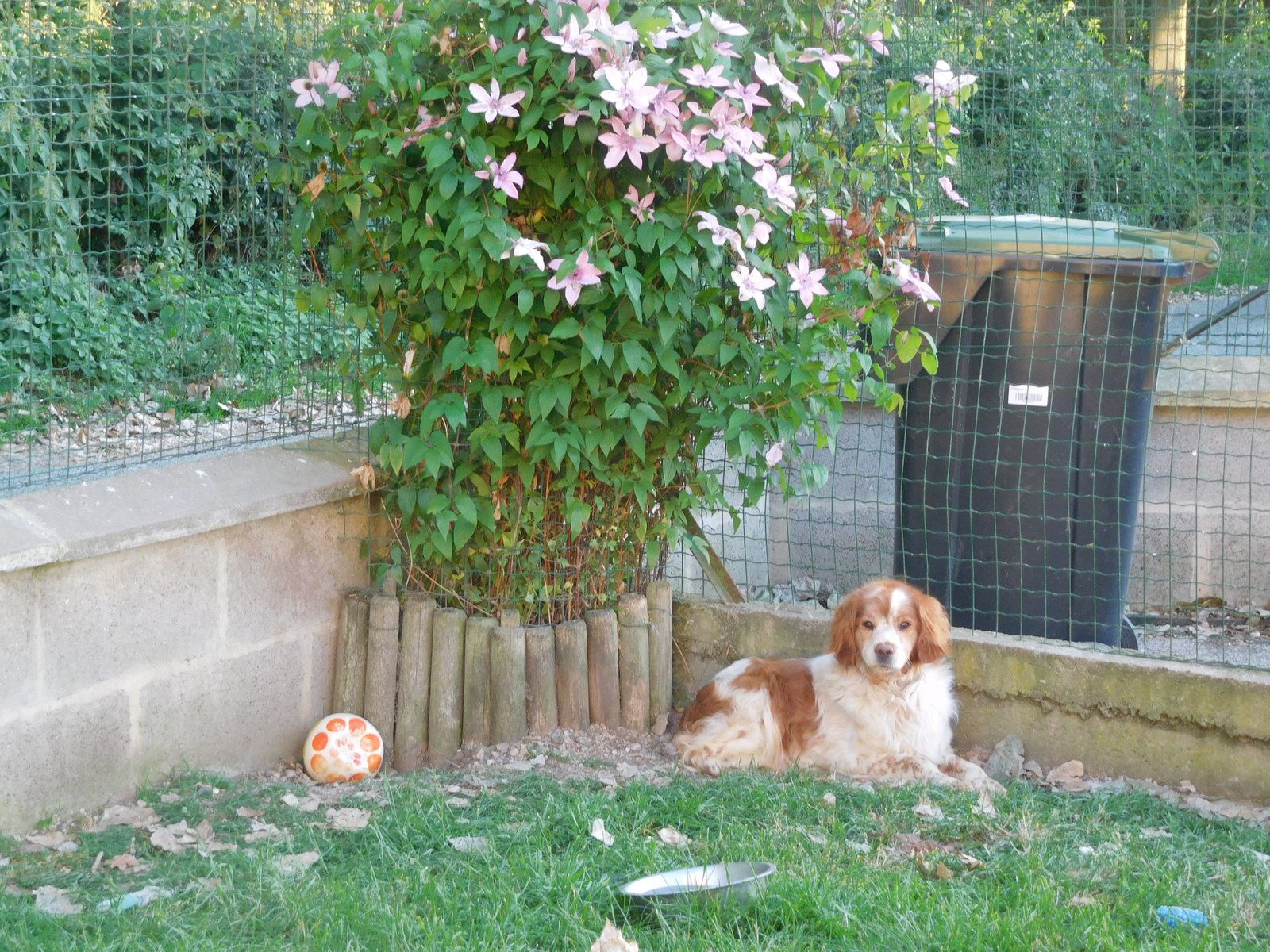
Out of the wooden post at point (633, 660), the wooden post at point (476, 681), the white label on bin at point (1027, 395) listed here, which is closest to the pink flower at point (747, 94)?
the white label on bin at point (1027, 395)

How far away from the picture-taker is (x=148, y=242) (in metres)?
4.63

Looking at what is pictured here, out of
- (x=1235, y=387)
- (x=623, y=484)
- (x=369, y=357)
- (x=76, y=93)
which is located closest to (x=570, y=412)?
(x=623, y=484)

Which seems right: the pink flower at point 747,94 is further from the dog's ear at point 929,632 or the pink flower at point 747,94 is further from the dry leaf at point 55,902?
the dry leaf at point 55,902

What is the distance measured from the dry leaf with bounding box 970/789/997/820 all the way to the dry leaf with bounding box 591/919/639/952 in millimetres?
1343

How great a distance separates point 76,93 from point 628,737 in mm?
2719

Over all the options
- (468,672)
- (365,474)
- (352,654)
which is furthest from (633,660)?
(365,474)

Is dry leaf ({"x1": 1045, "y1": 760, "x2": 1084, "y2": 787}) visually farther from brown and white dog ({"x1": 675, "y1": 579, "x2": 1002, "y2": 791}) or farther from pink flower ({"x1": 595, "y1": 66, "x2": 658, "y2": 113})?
pink flower ({"x1": 595, "y1": 66, "x2": 658, "y2": 113})

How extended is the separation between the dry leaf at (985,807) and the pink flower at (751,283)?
62.4 inches

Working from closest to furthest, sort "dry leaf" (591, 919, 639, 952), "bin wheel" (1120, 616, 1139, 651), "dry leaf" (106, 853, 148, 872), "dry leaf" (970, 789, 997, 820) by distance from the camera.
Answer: "dry leaf" (591, 919, 639, 952), "dry leaf" (106, 853, 148, 872), "dry leaf" (970, 789, 997, 820), "bin wheel" (1120, 616, 1139, 651)

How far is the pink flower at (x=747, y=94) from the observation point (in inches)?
150

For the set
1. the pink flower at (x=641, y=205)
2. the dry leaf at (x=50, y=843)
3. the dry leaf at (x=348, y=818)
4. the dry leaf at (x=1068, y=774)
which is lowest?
the dry leaf at (x=50, y=843)

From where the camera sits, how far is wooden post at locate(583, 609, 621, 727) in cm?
470

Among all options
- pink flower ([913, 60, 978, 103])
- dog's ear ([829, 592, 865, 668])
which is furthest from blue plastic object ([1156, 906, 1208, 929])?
pink flower ([913, 60, 978, 103])

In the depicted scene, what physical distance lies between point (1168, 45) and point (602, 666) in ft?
9.69
